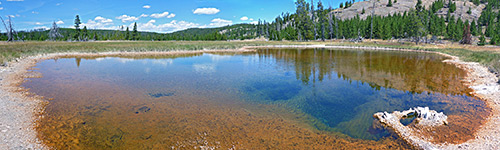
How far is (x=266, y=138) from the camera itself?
8539mm

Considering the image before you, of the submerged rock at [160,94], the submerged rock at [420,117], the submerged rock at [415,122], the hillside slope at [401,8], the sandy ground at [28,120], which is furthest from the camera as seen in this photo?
the hillside slope at [401,8]

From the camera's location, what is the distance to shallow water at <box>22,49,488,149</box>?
8367mm

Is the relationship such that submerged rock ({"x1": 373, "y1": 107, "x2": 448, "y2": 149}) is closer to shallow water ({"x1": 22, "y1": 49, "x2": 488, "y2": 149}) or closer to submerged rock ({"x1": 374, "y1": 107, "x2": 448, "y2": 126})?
submerged rock ({"x1": 374, "y1": 107, "x2": 448, "y2": 126})

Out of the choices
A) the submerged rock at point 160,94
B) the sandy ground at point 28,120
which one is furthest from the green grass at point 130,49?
the submerged rock at point 160,94

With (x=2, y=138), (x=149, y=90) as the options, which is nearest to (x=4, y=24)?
(x=149, y=90)

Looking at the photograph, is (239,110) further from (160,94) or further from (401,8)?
(401,8)

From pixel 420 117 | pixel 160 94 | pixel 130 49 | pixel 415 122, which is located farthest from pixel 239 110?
pixel 130 49

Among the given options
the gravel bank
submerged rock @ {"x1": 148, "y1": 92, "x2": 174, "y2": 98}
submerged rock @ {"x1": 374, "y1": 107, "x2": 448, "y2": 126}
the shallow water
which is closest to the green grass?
the shallow water

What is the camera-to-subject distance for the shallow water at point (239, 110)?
8367 millimetres

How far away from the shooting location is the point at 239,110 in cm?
1145

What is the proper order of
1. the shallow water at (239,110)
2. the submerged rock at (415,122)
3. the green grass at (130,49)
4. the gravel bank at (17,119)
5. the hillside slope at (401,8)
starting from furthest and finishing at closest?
the hillside slope at (401,8)
the green grass at (130,49)
the shallow water at (239,110)
the submerged rock at (415,122)
the gravel bank at (17,119)

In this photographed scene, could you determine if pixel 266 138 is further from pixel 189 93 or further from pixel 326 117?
pixel 189 93

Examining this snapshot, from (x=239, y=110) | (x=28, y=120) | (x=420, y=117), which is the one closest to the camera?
(x=28, y=120)

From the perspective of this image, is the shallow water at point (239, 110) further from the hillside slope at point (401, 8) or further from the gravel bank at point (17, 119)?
the hillside slope at point (401, 8)
